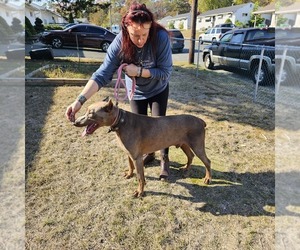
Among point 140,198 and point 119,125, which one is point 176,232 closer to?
point 140,198

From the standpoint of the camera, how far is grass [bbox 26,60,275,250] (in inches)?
100

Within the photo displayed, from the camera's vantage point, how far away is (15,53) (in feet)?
37.6

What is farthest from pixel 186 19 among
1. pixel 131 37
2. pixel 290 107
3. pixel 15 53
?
pixel 131 37

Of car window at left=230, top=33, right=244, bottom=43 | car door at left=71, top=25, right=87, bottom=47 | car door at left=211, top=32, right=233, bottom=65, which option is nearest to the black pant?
car window at left=230, top=33, right=244, bottom=43

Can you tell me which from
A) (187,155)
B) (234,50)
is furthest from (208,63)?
(187,155)

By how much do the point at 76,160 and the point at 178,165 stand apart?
4.68 feet

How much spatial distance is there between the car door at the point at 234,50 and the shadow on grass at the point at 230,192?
666 cm

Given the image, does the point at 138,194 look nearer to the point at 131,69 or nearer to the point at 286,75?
the point at 131,69

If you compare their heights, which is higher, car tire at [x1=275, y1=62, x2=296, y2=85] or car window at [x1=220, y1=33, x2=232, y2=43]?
car window at [x1=220, y1=33, x2=232, y2=43]

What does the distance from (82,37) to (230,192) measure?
15459mm

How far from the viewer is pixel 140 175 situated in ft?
9.67

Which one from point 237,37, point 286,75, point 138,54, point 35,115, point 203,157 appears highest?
point 237,37

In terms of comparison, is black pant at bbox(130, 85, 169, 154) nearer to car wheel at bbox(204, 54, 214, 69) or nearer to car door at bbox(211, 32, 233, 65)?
car door at bbox(211, 32, 233, 65)

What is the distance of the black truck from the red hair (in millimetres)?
5645
